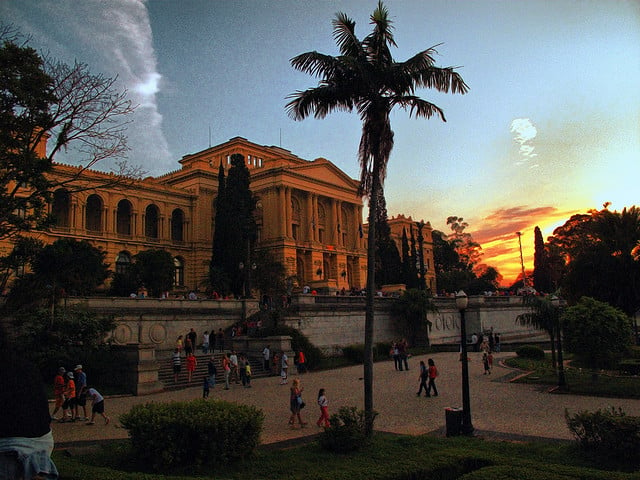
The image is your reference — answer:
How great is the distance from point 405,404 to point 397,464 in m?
9.81

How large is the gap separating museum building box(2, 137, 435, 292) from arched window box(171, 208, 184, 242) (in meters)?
0.12

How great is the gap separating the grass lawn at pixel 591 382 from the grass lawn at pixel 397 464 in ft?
32.7

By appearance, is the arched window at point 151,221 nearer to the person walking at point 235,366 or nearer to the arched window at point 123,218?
the arched window at point 123,218

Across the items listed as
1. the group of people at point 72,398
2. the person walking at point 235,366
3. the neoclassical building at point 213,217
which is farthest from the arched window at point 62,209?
the group of people at point 72,398

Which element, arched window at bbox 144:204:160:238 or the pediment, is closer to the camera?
arched window at bbox 144:204:160:238

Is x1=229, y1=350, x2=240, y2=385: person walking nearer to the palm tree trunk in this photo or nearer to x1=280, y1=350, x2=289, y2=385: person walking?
x1=280, y1=350, x2=289, y2=385: person walking

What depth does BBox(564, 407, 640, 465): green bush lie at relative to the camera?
28.5 ft

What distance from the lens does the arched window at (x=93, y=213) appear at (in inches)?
2212

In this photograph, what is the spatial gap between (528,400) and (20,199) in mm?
17001

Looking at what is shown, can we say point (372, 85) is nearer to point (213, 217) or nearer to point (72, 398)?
point (72, 398)

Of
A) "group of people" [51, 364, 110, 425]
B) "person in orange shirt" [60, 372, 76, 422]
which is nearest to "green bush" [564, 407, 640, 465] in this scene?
"group of people" [51, 364, 110, 425]

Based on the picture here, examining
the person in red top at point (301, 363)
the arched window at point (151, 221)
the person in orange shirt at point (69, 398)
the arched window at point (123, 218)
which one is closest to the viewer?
the person in orange shirt at point (69, 398)

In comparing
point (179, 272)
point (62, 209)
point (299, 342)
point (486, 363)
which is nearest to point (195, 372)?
point (299, 342)

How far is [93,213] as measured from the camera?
5700 centimetres
